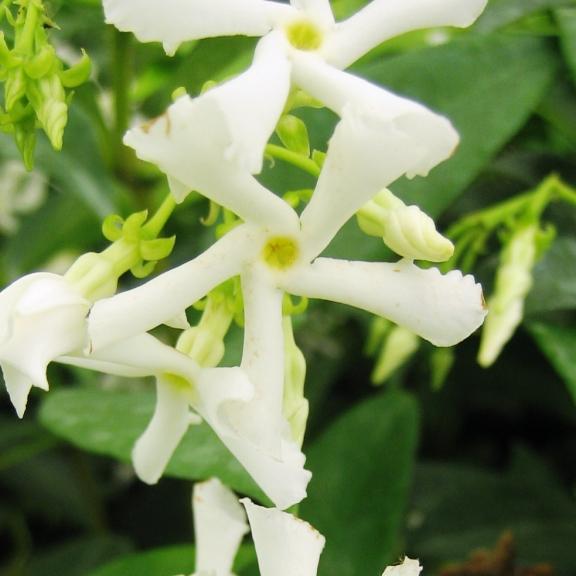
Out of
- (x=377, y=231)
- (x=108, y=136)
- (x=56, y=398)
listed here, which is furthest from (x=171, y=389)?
(x=108, y=136)

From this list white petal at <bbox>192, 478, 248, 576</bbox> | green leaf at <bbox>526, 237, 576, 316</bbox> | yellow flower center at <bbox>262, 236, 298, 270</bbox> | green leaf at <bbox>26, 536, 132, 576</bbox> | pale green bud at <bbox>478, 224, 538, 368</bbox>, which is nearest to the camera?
yellow flower center at <bbox>262, 236, 298, 270</bbox>

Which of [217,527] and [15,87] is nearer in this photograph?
[15,87]

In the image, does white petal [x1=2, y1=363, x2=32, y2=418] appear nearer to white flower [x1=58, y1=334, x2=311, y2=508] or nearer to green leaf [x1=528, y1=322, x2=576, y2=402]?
white flower [x1=58, y1=334, x2=311, y2=508]

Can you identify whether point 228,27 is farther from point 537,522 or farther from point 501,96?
point 537,522

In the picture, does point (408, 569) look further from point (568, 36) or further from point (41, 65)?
point (568, 36)

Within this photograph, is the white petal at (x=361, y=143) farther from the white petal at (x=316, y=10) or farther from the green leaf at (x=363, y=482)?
the green leaf at (x=363, y=482)

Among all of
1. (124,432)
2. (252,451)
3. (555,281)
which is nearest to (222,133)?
(252,451)

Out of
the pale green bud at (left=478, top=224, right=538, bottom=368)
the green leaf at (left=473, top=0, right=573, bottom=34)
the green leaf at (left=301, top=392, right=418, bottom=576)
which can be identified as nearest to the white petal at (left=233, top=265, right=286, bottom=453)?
the pale green bud at (left=478, top=224, right=538, bottom=368)
